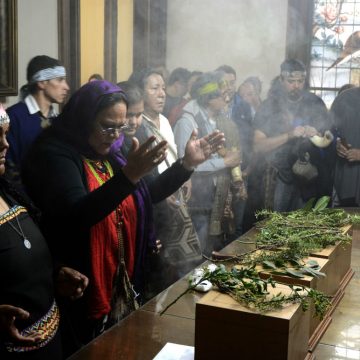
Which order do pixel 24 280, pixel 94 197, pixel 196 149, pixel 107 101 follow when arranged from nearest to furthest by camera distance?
pixel 24 280 < pixel 94 197 < pixel 107 101 < pixel 196 149

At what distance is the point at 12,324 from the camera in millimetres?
1574

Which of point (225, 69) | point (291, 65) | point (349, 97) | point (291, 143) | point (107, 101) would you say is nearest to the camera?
point (107, 101)

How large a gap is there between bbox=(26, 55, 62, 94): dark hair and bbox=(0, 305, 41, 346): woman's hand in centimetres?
94

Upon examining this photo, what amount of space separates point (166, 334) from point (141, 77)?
61.9 inches

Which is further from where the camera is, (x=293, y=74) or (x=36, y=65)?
(x=293, y=74)

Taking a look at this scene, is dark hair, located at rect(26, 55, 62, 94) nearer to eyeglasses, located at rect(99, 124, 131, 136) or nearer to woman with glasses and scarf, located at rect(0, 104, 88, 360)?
eyeglasses, located at rect(99, 124, 131, 136)

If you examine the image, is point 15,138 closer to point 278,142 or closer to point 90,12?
point 90,12

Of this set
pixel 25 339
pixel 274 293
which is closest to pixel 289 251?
pixel 274 293

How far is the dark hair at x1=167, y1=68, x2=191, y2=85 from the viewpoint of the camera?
371 centimetres

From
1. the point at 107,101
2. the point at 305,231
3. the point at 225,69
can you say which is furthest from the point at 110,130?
the point at 225,69

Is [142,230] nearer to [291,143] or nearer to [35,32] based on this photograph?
[35,32]

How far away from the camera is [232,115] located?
4.29 metres

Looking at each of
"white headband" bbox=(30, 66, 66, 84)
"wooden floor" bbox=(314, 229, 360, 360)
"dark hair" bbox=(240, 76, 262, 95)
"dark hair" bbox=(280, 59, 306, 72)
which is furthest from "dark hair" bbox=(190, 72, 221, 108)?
"wooden floor" bbox=(314, 229, 360, 360)

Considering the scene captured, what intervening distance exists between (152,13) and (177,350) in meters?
2.27
